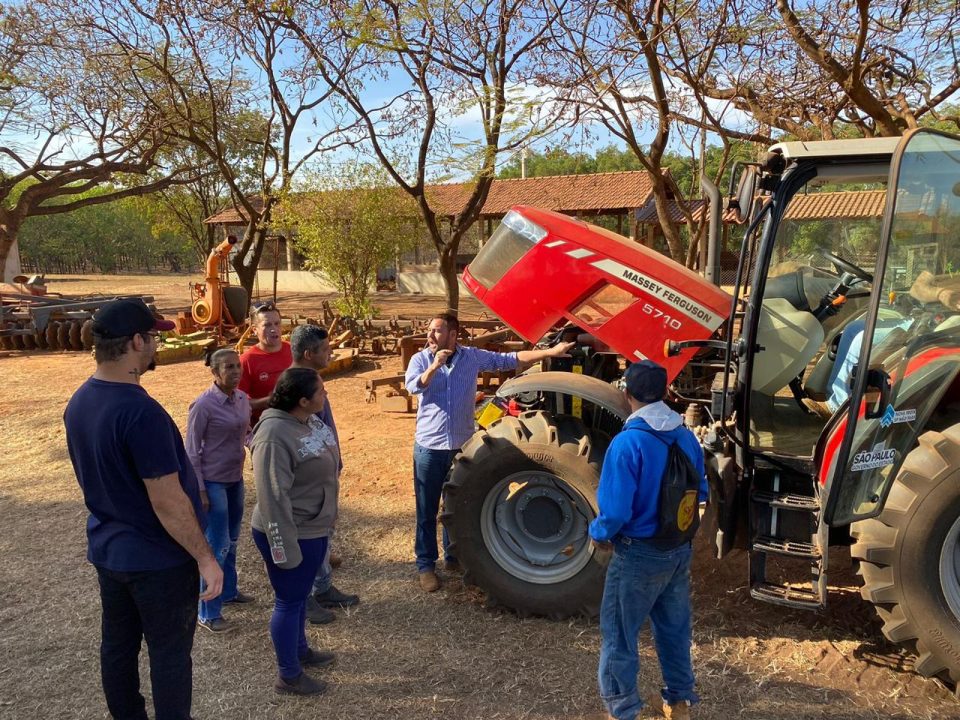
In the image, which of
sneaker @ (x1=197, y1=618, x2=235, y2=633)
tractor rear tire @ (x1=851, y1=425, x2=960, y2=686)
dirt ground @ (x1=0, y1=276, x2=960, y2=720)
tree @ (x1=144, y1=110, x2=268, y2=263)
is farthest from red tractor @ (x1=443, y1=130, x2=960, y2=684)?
tree @ (x1=144, y1=110, x2=268, y2=263)

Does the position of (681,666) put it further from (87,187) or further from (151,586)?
(87,187)

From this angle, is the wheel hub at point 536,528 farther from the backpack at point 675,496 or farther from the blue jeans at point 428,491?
the backpack at point 675,496

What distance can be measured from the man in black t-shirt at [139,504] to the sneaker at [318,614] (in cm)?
111

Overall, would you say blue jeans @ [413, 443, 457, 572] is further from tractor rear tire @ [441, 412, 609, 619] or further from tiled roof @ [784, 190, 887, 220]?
tiled roof @ [784, 190, 887, 220]

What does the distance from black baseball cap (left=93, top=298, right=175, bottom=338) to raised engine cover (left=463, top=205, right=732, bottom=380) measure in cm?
193

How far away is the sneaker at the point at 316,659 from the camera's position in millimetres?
3246

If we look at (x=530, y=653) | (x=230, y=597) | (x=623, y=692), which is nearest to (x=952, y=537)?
(x=623, y=692)

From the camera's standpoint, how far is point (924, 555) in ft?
9.27

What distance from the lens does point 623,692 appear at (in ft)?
8.68

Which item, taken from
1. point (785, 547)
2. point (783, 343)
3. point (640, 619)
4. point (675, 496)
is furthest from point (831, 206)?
point (640, 619)

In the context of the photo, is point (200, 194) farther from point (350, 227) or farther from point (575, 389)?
point (575, 389)

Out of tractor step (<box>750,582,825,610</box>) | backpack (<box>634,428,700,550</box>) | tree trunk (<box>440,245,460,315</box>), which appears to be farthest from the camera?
tree trunk (<box>440,245,460,315</box>)

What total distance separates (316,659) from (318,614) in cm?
39

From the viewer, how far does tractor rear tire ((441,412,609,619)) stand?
3.48 metres
